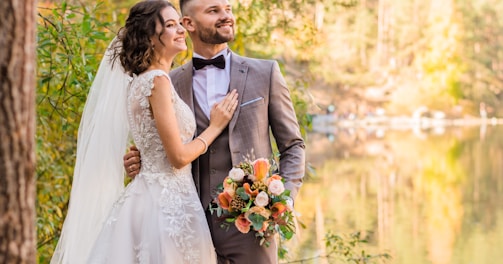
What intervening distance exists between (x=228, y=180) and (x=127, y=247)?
16.9 inches

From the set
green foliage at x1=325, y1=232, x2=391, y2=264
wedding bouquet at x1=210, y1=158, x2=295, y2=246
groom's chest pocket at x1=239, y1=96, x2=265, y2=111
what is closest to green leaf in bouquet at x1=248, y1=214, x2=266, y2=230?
wedding bouquet at x1=210, y1=158, x2=295, y2=246

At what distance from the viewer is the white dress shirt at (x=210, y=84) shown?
8.98 ft

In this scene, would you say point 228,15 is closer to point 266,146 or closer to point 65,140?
point 266,146

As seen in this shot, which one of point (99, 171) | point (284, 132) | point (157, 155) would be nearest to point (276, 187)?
point (284, 132)

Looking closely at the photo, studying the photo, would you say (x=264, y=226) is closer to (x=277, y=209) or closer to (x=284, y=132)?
(x=277, y=209)

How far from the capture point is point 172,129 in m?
2.51

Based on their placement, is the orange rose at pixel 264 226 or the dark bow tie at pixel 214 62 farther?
the dark bow tie at pixel 214 62

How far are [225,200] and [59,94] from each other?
72.9 inches

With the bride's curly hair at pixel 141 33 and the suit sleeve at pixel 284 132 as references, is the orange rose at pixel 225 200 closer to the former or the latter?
the suit sleeve at pixel 284 132

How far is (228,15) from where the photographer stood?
2656 millimetres

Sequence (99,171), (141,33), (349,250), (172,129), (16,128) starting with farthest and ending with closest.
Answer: (349,250) → (99,171) → (141,33) → (172,129) → (16,128)

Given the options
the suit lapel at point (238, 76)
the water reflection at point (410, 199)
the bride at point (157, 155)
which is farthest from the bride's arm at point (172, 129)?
the water reflection at point (410, 199)

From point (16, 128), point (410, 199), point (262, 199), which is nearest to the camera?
point (16, 128)

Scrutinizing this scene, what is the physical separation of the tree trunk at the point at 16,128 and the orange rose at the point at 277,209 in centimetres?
95
